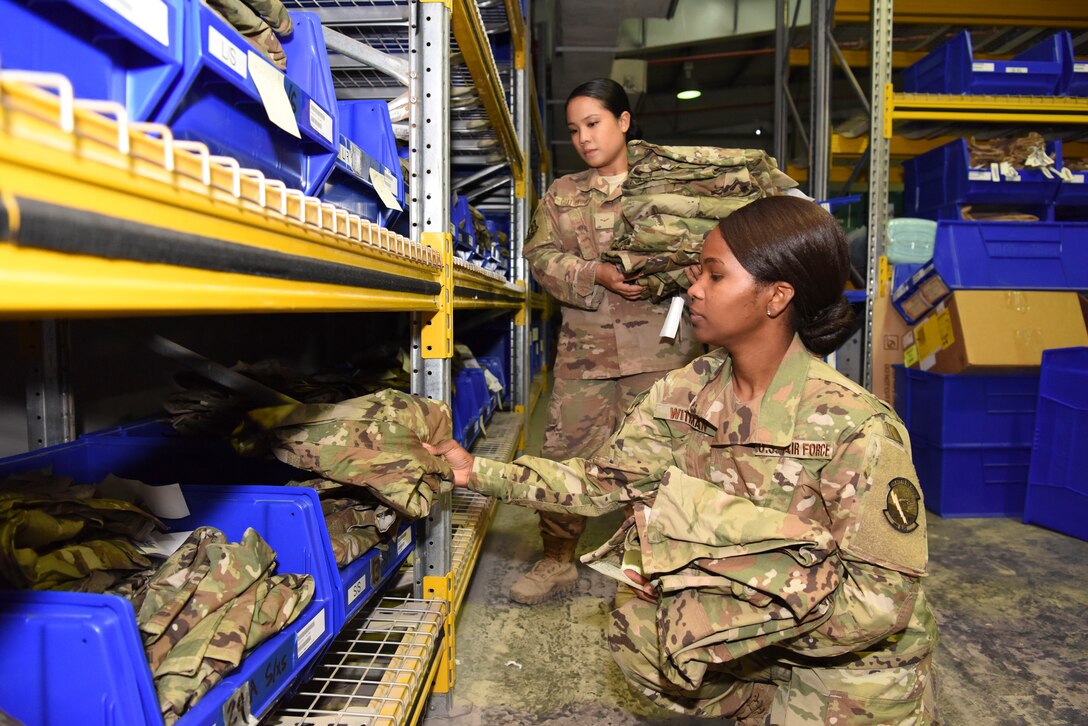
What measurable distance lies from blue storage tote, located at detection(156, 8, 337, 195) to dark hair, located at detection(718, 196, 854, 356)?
790 mm

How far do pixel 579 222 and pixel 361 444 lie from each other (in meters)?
1.46

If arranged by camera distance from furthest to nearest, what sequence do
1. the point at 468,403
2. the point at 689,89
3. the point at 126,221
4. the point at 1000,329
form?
the point at 689,89 → the point at 1000,329 → the point at 468,403 → the point at 126,221

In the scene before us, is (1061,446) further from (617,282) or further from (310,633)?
(310,633)

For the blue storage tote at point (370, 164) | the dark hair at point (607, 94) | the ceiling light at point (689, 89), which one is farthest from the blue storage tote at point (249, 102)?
the ceiling light at point (689, 89)

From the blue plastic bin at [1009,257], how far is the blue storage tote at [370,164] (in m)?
3.05

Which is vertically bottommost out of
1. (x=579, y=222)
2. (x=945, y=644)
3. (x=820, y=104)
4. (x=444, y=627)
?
(x=945, y=644)

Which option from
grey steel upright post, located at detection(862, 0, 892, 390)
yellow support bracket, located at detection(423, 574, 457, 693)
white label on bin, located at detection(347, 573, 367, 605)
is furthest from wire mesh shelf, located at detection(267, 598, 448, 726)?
grey steel upright post, located at detection(862, 0, 892, 390)

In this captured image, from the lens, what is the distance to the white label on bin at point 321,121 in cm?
108

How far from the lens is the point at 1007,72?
358 cm

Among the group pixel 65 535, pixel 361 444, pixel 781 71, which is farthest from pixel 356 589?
pixel 781 71

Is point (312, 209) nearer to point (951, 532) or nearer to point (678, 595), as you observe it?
point (678, 595)

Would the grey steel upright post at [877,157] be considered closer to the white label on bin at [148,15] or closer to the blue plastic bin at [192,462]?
the blue plastic bin at [192,462]

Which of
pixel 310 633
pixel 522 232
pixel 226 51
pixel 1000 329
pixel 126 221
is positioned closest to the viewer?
pixel 126 221

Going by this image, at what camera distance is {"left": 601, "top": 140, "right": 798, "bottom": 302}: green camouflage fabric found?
2121 mm
